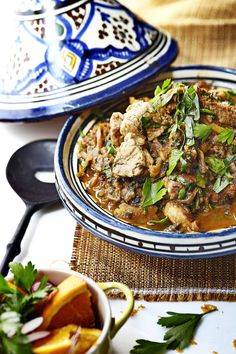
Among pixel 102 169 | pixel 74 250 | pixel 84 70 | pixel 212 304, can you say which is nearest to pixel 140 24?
pixel 84 70

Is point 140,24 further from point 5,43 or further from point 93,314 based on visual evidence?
→ point 93,314

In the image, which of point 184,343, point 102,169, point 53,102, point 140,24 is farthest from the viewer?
point 140,24

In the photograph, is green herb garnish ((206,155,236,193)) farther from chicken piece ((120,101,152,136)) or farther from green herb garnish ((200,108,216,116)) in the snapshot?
chicken piece ((120,101,152,136))

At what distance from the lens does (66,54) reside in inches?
130

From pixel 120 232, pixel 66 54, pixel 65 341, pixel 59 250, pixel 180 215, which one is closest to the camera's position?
pixel 65 341

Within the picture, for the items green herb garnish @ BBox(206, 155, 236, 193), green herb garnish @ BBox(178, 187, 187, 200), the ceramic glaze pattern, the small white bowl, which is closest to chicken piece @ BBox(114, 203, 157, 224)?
green herb garnish @ BBox(178, 187, 187, 200)

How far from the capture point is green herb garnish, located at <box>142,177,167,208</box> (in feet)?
8.21

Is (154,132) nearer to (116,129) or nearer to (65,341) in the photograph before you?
(116,129)

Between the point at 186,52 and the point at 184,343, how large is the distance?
84.3 inches

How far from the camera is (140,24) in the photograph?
347 cm

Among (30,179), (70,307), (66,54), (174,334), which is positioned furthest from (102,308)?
(66,54)

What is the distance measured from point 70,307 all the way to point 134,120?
3.10ft

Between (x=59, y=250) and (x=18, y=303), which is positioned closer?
(x=18, y=303)

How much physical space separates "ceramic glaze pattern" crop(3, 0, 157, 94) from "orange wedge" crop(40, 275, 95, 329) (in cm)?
155
